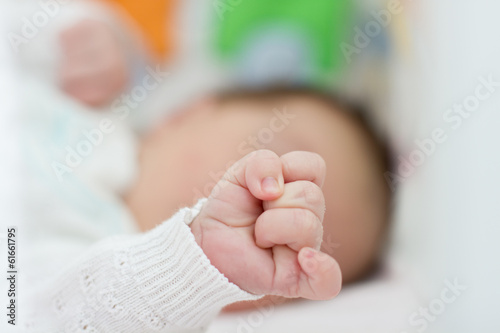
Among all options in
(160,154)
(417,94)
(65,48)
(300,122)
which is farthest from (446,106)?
(65,48)

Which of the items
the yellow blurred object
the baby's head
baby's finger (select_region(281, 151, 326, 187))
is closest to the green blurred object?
the yellow blurred object

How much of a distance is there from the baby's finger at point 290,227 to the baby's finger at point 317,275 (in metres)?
0.01

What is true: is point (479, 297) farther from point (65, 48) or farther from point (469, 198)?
point (65, 48)

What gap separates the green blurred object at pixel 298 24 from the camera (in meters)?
1.06

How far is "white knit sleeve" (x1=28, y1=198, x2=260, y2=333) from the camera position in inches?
17.9

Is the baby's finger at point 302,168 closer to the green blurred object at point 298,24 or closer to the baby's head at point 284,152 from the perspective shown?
the baby's head at point 284,152

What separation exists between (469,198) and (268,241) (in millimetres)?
433

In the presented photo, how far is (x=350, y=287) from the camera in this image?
66cm

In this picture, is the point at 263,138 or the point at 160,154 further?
the point at 160,154

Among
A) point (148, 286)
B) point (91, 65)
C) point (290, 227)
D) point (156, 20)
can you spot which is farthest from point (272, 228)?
point (156, 20)

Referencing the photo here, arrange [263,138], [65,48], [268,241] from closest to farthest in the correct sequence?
1. [268,241]
2. [263,138]
3. [65,48]

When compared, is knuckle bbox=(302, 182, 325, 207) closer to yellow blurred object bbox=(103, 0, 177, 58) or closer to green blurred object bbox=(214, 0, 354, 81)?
green blurred object bbox=(214, 0, 354, 81)

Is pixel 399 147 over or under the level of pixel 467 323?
over

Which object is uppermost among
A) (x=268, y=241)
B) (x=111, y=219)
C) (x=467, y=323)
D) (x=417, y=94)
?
(x=417, y=94)
